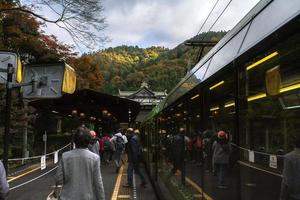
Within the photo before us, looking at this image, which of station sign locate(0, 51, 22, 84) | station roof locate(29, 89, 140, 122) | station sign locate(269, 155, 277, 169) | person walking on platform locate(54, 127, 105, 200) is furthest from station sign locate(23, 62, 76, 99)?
station roof locate(29, 89, 140, 122)

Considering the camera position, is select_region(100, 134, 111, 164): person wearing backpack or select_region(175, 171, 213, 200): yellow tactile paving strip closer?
select_region(175, 171, 213, 200): yellow tactile paving strip

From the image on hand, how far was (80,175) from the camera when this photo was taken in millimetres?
5410

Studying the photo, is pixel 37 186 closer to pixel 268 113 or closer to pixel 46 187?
pixel 46 187

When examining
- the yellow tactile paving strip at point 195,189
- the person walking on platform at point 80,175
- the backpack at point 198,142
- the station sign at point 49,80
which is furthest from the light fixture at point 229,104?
the station sign at point 49,80

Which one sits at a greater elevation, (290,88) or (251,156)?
(290,88)

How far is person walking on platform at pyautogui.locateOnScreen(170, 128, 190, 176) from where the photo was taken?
8.70 metres

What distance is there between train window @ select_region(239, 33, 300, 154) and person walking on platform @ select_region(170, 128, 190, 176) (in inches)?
158

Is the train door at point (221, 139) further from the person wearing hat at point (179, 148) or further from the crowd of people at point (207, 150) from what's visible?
the person wearing hat at point (179, 148)

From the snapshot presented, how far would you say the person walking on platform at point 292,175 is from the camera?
3074 millimetres

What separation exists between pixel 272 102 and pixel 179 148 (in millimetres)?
5949

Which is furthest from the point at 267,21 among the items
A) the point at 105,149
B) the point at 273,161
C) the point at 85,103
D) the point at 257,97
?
the point at 85,103

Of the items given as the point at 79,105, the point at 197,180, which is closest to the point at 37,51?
the point at 79,105

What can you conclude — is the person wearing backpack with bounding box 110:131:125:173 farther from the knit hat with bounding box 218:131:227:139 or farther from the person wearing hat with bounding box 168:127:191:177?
the knit hat with bounding box 218:131:227:139

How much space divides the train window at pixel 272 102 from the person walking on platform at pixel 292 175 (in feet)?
0.18
